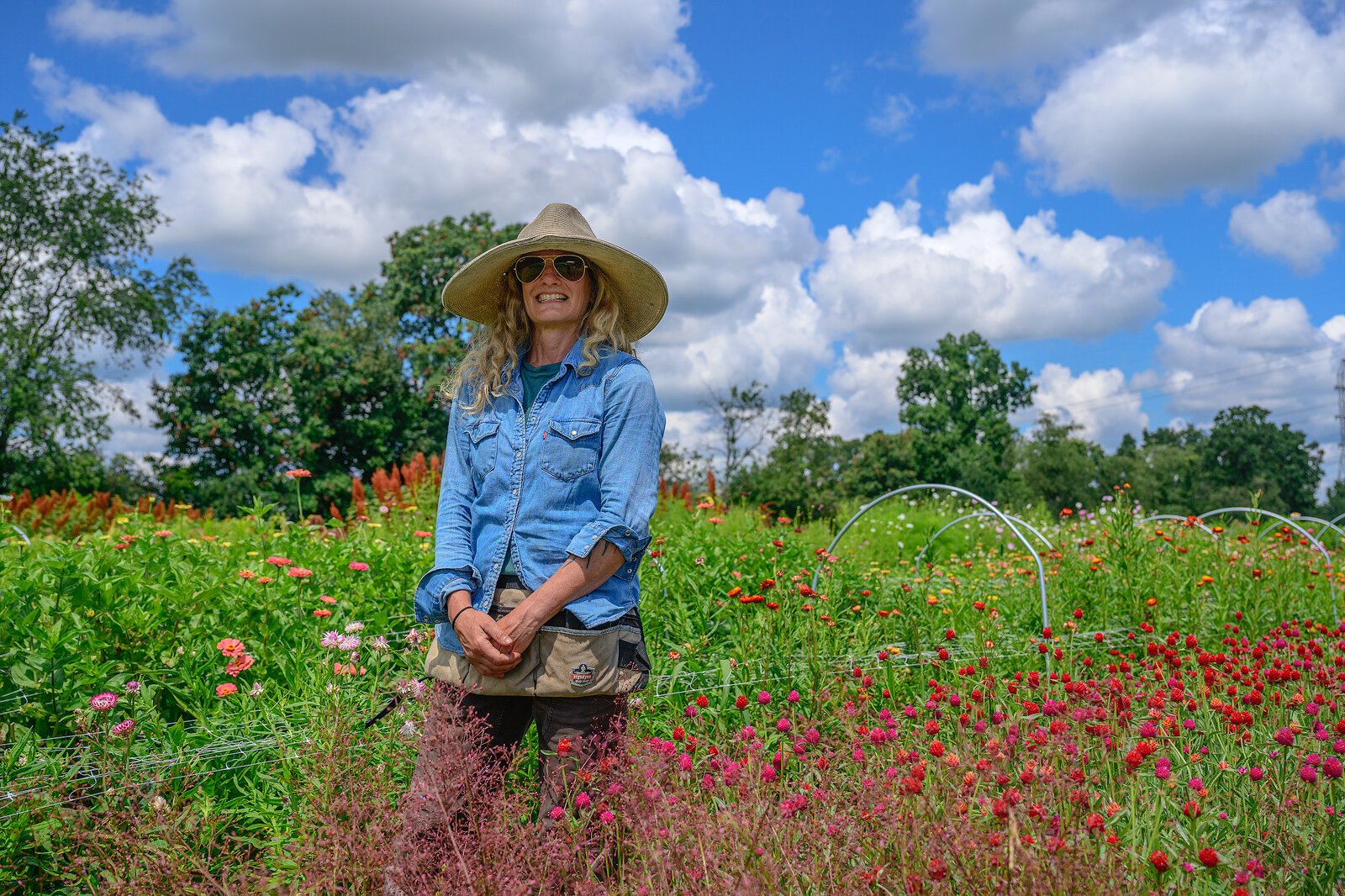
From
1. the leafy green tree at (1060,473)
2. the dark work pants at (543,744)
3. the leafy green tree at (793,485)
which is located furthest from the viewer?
the leafy green tree at (1060,473)

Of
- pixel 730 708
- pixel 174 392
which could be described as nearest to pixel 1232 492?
pixel 174 392

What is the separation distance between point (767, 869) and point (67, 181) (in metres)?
27.5

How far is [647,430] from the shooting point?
8.04 ft

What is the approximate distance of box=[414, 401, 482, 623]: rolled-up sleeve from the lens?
8.01 ft

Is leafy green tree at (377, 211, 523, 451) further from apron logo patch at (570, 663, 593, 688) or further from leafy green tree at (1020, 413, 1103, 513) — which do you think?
leafy green tree at (1020, 413, 1103, 513)

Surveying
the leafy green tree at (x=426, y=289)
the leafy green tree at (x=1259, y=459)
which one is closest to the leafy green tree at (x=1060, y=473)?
the leafy green tree at (x=1259, y=459)

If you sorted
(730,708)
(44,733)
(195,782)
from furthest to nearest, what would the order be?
(730,708) → (44,733) → (195,782)

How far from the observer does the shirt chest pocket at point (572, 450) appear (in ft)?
7.97

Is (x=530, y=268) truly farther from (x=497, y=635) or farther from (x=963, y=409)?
(x=963, y=409)

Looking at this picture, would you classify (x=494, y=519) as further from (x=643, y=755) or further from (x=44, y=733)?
(x=44, y=733)

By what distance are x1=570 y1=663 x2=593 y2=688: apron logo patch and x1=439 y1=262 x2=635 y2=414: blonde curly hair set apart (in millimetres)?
764

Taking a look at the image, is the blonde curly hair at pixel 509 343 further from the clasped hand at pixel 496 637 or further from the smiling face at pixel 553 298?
the clasped hand at pixel 496 637

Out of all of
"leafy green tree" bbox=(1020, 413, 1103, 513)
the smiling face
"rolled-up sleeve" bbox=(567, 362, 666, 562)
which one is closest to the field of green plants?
"rolled-up sleeve" bbox=(567, 362, 666, 562)

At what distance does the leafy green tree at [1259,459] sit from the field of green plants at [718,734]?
63.2m
